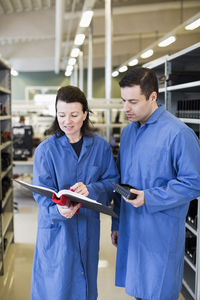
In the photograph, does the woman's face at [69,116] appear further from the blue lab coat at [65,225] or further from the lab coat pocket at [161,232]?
the lab coat pocket at [161,232]

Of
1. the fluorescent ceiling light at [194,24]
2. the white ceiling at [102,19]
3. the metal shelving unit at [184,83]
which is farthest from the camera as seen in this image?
the white ceiling at [102,19]

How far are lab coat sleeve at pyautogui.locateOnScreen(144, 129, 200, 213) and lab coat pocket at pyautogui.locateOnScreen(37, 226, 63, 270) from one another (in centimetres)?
62

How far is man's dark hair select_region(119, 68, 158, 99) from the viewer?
6.21ft

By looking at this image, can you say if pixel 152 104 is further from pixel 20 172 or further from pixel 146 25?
pixel 146 25

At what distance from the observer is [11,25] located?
984 centimetres

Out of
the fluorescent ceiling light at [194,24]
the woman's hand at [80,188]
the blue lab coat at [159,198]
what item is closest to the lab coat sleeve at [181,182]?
the blue lab coat at [159,198]

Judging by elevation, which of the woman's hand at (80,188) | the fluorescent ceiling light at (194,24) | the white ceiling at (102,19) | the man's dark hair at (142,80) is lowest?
the woman's hand at (80,188)

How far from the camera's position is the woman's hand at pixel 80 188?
1.91 metres

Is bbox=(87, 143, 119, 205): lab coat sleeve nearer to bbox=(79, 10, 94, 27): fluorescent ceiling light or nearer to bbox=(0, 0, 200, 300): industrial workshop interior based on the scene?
bbox=(0, 0, 200, 300): industrial workshop interior

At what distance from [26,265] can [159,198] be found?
2.50 metres

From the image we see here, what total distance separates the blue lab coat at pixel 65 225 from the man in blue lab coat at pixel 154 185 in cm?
23

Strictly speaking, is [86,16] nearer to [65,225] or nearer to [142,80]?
[142,80]

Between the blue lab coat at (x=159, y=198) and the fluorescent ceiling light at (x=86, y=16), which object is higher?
the fluorescent ceiling light at (x=86, y=16)

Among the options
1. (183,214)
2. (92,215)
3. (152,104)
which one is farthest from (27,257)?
(152,104)
